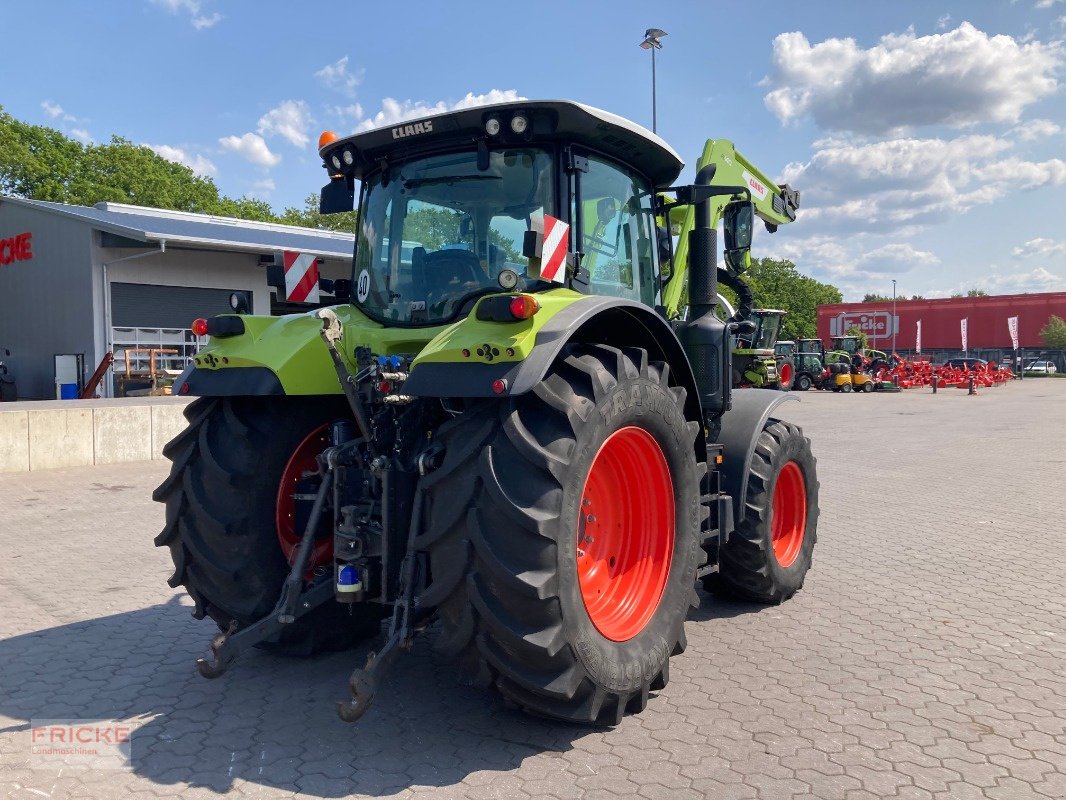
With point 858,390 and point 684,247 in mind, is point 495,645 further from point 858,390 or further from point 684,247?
point 858,390

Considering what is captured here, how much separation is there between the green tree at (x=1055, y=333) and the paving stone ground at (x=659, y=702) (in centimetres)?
6325

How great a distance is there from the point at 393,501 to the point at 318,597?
2.03ft

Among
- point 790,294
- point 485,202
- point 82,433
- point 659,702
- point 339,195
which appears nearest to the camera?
point 659,702

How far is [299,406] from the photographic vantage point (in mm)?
4133

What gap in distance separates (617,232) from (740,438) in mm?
1467

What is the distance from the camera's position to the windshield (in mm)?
3965

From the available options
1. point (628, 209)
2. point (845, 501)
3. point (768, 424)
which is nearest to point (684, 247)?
point (628, 209)

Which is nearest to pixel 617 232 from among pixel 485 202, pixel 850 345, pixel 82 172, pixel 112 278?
pixel 485 202

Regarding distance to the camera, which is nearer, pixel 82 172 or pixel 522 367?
pixel 522 367

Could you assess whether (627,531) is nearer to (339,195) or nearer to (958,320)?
(339,195)

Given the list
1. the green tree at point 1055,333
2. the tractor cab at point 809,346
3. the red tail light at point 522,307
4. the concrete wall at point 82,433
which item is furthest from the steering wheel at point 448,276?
the green tree at point 1055,333

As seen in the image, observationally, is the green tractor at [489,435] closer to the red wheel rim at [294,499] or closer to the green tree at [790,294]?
the red wheel rim at [294,499]

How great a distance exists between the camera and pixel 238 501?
12.7ft

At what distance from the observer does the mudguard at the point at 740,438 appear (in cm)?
486
